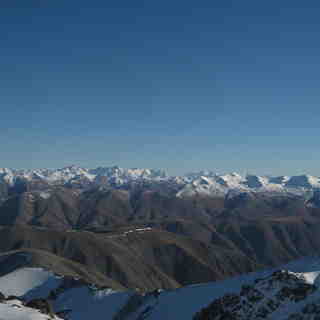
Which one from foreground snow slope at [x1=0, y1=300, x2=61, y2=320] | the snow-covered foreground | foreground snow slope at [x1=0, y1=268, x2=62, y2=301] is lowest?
foreground snow slope at [x1=0, y1=268, x2=62, y2=301]

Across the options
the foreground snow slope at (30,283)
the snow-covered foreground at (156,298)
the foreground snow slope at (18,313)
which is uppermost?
the foreground snow slope at (18,313)

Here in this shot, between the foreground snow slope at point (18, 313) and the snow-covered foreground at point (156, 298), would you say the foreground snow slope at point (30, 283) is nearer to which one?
the snow-covered foreground at point (156, 298)

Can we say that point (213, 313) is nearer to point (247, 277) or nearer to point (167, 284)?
point (247, 277)

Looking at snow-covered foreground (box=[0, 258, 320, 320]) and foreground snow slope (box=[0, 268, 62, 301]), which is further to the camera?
foreground snow slope (box=[0, 268, 62, 301])

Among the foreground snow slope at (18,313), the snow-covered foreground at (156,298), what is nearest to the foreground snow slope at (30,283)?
the snow-covered foreground at (156,298)

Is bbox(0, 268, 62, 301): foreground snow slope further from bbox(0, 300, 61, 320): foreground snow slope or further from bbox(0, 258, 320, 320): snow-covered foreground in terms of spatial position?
bbox(0, 300, 61, 320): foreground snow slope

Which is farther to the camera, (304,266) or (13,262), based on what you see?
(13,262)

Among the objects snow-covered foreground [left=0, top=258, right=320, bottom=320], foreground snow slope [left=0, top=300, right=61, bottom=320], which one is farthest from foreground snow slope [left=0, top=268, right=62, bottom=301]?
foreground snow slope [left=0, top=300, right=61, bottom=320]

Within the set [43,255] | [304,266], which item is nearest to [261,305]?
[304,266]
